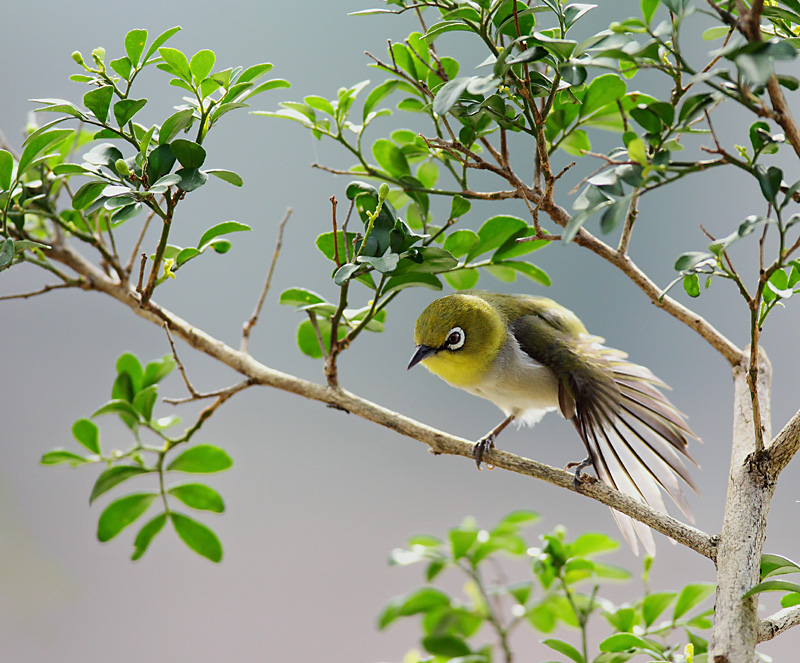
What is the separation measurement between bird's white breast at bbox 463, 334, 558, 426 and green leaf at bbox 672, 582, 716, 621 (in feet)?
1.10

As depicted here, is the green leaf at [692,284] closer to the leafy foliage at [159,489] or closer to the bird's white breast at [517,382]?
the bird's white breast at [517,382]

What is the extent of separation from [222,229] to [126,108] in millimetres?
178

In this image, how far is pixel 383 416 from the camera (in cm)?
87

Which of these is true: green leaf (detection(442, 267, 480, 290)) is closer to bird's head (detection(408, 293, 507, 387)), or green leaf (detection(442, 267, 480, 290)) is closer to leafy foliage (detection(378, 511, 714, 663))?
bird's head (detection(408, 293, 507, 387))

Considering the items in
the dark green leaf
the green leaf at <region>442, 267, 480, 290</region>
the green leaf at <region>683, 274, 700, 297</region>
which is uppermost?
the green leaf at <region>442, 267, 480, 290</region>

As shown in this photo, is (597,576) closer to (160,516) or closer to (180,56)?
(160,516)

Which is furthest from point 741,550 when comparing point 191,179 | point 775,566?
point 191,179

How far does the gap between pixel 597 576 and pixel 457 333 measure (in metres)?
0.41

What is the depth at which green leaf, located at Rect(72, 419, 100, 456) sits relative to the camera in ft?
3.18

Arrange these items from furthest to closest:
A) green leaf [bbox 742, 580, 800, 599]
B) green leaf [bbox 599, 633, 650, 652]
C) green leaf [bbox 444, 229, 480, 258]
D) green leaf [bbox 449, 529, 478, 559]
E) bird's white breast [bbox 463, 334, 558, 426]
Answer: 1. bird's white breast [bbox 463, 334, 558, 426]
2. green leaf [bbox 449, 529, 478, 559]
3. green leaf [bbox 444, 229, 480, 258]
4. green leaf [bbox 599, 633, 650, 652]
5. green leaf [bbox 742, 580, 800, 599]

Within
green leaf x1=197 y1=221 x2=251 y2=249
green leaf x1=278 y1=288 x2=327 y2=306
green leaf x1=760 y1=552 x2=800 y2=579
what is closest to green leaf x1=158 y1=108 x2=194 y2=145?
green leaf x1=197 y1=221 x2=251 y2=249

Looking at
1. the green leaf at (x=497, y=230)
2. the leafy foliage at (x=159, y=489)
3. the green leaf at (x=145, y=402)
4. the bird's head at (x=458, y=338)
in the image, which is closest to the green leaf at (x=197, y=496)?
the leafy foliage at (x=159, y=489)

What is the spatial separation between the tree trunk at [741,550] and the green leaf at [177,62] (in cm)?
67

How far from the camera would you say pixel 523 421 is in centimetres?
127
